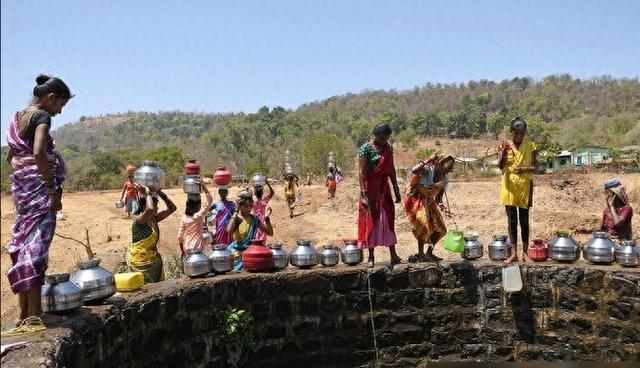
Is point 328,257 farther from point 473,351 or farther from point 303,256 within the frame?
point 473,351

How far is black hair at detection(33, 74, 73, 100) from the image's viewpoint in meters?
3.27

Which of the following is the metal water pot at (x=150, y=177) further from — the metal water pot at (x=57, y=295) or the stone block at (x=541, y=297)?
the stone block at (x=541, y=297)

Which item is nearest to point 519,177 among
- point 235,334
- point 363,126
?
point 235,334

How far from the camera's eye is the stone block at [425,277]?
18.0 feet

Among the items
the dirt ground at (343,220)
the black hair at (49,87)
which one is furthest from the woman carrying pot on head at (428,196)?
the dirt ground at (343,220)

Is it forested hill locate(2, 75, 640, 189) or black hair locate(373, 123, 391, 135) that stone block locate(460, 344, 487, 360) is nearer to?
black hair locate(373, 123, 391, 135)

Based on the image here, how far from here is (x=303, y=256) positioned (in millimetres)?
5285

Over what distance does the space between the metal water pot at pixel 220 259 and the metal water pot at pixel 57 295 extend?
1587 mm

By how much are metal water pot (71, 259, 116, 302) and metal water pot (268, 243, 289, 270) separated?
5.65ft

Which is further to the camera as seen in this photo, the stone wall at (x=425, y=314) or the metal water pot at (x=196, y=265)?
the stone wall at (x=425, y=314)

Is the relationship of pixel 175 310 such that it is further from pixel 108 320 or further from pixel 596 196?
pixel 596 196

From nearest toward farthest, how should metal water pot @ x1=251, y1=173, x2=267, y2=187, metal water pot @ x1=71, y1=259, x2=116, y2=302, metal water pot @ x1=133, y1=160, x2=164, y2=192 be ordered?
metal water pot @ x1=71, y1=259, x2=116, y2=302, metal water pot @ x1=133, y1=160, x2=164, y2=192, metal water pot @ x1=251, y1=173, x2=267, y2=187

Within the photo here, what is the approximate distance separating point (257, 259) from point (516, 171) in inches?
111

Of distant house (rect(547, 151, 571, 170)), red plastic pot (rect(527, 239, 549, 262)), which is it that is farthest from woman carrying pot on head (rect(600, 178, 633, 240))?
distant house (rect(547, 151, 571, 170))
